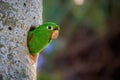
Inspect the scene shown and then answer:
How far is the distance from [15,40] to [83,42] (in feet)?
15.0

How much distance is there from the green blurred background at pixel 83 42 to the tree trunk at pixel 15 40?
3.99 m

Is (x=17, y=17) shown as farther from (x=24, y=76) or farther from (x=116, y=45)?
(x=116, y=45)

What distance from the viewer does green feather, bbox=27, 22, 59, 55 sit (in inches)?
74.9

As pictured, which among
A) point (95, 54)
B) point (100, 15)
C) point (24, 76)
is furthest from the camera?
point (100, 15)

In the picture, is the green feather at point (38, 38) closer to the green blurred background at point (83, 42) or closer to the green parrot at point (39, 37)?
the green parrot at point (39, 37)

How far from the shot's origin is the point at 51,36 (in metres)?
1.94

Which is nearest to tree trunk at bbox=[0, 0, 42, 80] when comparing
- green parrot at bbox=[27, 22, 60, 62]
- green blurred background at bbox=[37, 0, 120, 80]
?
green parrot at bbox=[27, 22, 60, 62]

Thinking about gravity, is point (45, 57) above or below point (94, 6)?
below

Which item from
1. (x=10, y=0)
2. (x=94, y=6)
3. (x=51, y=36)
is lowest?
(x=94, y=6)

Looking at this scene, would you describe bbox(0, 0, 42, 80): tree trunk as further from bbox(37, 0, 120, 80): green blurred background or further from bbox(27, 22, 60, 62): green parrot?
bbox(37, 0, 120, 80): green blurred background

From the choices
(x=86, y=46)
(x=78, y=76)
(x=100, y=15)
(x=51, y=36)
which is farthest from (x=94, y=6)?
(x=51, y=36)

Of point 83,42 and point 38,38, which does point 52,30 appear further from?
point 83,42

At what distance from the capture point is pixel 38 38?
1.91 metres

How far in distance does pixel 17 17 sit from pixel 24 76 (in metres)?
0.22
